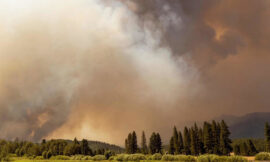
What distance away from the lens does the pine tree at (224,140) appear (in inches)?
4405

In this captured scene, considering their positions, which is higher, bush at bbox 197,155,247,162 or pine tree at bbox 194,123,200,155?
pine tree at bbox 194,123,200,155

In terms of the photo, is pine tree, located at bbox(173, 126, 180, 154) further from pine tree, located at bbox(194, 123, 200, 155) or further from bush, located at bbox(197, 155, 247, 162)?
bush, located at bbox(197, 155, 247, 162)

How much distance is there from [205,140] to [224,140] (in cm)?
1001

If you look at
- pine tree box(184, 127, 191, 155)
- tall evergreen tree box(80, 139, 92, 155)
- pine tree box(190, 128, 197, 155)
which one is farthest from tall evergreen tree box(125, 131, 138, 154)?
pine tree box(190, 128, 197, 155)

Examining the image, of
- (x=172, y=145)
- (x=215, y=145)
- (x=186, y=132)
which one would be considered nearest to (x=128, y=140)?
(x=172, y=145)

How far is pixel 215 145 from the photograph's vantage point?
118500mm

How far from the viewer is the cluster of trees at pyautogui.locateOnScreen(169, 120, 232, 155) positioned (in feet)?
372

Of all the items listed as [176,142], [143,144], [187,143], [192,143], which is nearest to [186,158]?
[192,143]

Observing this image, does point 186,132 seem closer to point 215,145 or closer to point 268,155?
point 215,145

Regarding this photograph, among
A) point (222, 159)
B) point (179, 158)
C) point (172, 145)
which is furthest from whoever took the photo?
point (172, 145)

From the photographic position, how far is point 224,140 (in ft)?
371

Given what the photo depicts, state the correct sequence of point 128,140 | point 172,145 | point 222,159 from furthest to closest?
point 128,140, point 172,145, point 222,159

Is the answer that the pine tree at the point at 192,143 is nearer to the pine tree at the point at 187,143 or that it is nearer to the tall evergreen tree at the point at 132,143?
the pine tree at the point at 187,143

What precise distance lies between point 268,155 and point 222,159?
17.7m
